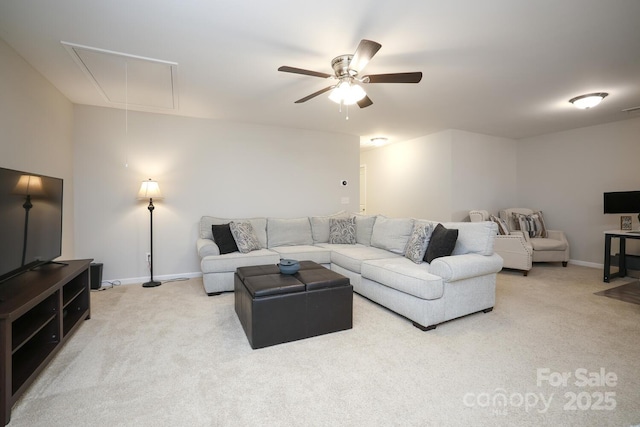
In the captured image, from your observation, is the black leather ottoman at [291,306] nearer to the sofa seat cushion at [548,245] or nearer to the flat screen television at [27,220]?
the flat screen television at [27,220]

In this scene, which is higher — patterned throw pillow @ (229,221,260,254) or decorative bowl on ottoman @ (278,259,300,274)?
patterned throw pillow @ (229,221,260,254)

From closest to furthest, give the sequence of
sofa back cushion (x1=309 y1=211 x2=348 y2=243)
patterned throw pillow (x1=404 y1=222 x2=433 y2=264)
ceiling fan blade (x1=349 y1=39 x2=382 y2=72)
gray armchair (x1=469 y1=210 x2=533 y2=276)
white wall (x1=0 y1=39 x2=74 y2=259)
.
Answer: ceiling fan blade (x1=349 y1=39 x2=382 y2=72)
white wall (x1=0 y1=39 x2=74 y2=259)
patterned throw pillow (x1=404 y1=222 x2=433 y2=264)
gray armchair (x1=469 y1=210 x2=533 y2=276)
sofa back cushion (x1=309 y1=211 x2=348 y2=243)

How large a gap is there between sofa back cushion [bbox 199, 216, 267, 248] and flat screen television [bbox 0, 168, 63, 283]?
5.50 feet

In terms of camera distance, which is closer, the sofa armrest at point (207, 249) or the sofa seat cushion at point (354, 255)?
the sofa seat cushion at point (354, 255)

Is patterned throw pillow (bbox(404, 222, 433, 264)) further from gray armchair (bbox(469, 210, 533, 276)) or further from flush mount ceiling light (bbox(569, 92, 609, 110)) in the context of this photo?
flush mount ceiling light (bbox(569, 92, 609, 110))

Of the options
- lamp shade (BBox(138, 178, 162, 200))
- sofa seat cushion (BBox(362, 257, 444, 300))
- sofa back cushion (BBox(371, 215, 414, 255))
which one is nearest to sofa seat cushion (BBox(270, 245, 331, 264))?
sofa back cushion (BBox(371, 215, 414, 255))

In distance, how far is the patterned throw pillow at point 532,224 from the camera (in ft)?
17.2

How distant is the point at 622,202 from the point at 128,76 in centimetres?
691

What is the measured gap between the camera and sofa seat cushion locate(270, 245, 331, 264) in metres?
3.95

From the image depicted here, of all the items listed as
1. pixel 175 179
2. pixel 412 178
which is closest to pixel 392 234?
pixel 412 178

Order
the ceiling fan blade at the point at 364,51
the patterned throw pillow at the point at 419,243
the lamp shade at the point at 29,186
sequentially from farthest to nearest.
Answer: the patterned throw pillow at the point at 419,243 → the lamp shade at the point at 29,186 → the ceiling fan blade at the point at 364,51

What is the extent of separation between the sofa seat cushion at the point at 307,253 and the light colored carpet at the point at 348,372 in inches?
50.4

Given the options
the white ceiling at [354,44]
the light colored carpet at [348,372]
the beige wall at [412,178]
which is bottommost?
the light colored carpet at [348,372]

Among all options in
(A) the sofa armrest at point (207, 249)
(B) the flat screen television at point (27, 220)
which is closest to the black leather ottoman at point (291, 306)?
(A) the sofa armrest at point (207, 249)
